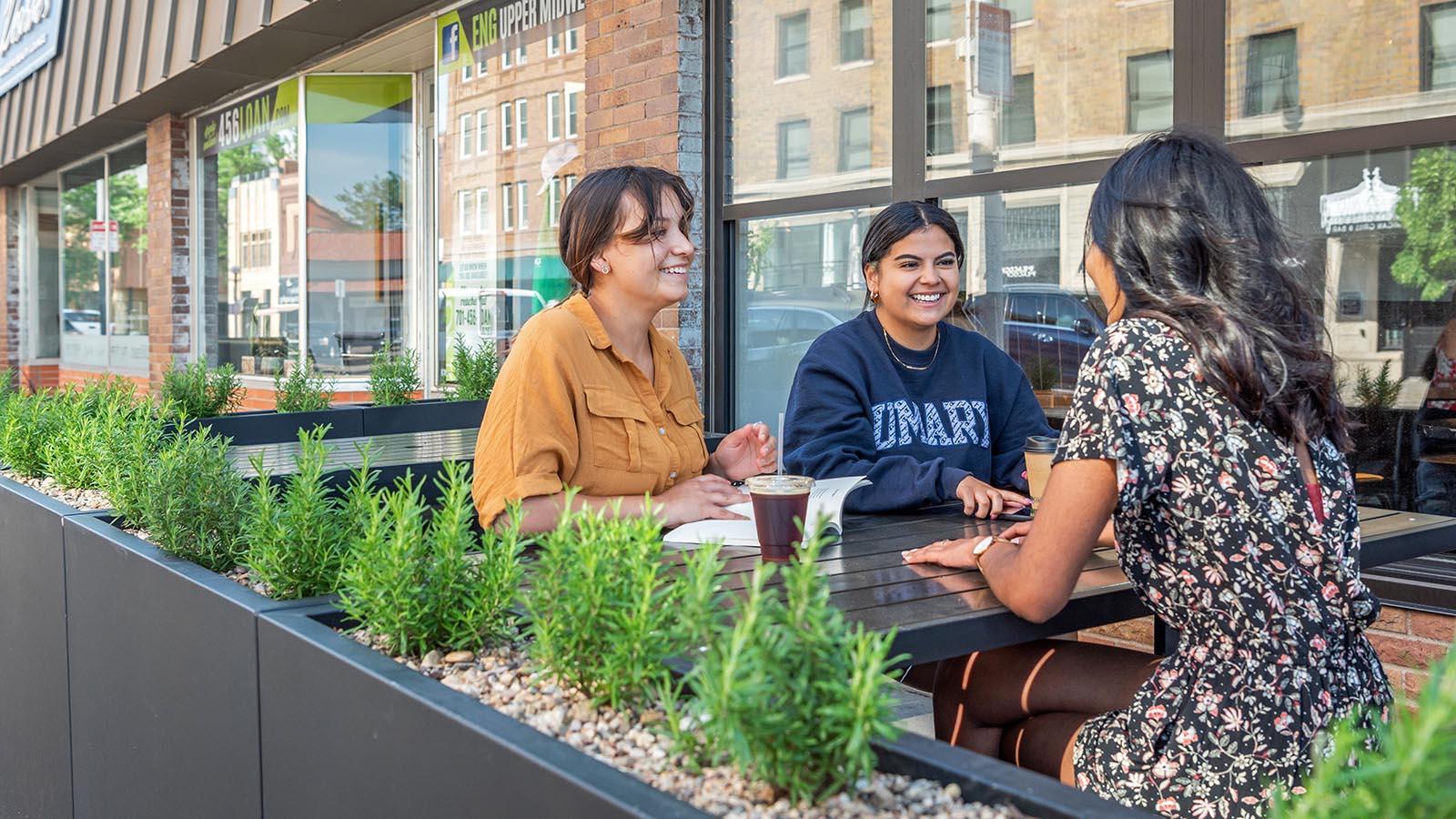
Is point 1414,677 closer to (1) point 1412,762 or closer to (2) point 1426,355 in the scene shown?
(2) point 1426,355

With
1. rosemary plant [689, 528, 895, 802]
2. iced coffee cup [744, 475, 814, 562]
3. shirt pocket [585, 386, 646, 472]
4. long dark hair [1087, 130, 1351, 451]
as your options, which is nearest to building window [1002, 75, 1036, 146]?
shirt pocket [585, 386, 646, 472]

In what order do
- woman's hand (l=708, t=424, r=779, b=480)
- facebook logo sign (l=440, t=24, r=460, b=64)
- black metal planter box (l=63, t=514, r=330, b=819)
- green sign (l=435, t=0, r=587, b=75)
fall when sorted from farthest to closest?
facebook logo sign (l=440, t=24, r=460, b=64) < green sign (l=435, t=0, r=587, b=75) < woman's hand (l=708, t=424, r=779, b=480) < black metal planter box (l=63, t=514, r=330, b=819)

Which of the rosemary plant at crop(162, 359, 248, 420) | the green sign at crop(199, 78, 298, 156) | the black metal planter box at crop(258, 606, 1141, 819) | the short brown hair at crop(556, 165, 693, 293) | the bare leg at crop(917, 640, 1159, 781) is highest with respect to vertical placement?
the green sign at crop(199, 78, 298, 156)

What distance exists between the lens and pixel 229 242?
10117mm

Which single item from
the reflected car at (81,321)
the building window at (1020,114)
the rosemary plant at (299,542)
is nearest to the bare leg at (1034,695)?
the rosemary plant at (299,542)

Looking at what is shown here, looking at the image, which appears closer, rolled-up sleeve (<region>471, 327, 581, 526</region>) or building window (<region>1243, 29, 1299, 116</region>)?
rolled-up sleeve (<region>471, 327, 581, 526</region>)

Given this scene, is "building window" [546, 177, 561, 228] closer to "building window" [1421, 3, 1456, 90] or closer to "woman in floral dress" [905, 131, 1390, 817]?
"building window" [1421, 3, 1456, 90]

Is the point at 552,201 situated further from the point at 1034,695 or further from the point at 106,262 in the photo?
the point at 106,262

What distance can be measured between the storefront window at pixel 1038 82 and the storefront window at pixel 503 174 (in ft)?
7.30

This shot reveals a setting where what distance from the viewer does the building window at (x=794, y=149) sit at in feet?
16.3

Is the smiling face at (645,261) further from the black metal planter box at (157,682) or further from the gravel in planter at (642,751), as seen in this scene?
the gravel in planter at (642,751)

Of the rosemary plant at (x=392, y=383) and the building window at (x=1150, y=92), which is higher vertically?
the building window at (x=1150, y=92)

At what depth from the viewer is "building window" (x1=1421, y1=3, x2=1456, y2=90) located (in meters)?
3.08

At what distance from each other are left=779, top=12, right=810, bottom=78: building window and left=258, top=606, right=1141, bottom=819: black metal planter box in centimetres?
369
